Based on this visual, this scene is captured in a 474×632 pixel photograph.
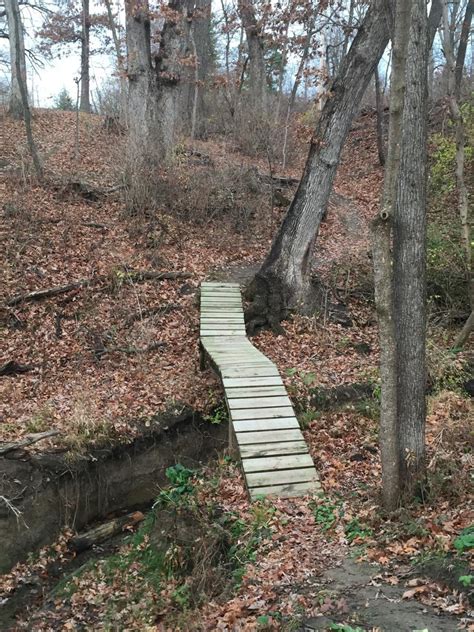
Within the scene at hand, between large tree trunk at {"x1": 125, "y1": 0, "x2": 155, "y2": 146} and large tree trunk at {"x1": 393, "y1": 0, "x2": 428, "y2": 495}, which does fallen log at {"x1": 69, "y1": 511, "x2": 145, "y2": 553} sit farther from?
large tree trunk at {"x1": 125, "y1": 0, "x2": 155, "y2": 146}

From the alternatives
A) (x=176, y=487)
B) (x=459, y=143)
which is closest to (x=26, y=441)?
(x=176, y=487)

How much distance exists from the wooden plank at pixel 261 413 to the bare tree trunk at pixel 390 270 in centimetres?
207

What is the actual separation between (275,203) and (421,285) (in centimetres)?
1135

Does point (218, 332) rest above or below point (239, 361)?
above

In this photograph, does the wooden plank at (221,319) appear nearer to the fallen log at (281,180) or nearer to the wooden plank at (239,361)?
the wooden plank at (239,361)

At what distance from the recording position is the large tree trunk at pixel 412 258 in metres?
4.93

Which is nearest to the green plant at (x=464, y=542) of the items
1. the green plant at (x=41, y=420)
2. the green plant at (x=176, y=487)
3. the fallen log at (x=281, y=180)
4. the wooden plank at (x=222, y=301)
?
the green plant at (x=176, y=487)

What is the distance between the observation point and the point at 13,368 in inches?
342

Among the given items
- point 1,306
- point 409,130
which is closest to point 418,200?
point 409,130

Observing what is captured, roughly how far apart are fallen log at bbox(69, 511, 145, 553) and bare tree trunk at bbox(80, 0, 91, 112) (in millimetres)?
24193

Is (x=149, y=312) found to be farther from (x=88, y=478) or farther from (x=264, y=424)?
(x=264, y=424)

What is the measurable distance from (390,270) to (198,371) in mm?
4910

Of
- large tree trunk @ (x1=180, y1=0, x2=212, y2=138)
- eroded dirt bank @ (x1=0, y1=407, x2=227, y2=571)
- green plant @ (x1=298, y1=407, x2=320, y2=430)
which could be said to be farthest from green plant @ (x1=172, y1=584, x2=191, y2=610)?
large tree trunk @ (x1=180, y1=0, x2=212, y2=138)

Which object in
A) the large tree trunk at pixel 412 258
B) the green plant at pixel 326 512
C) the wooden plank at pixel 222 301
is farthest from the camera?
the wooden plank at pixel 222 301
